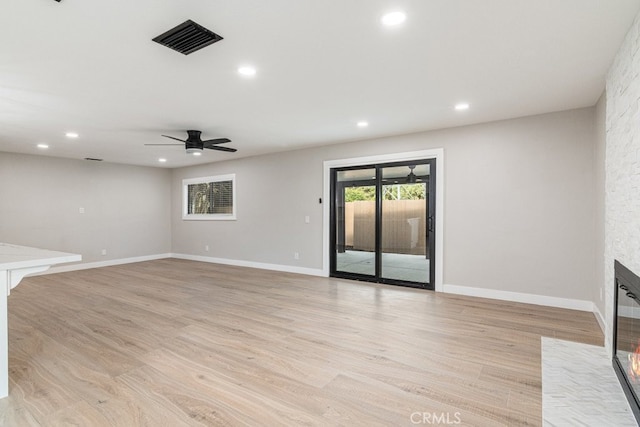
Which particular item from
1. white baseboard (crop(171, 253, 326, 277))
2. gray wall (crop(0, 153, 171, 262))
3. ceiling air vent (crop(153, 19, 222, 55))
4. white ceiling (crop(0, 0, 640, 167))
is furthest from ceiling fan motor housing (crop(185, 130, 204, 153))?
gray wall (crop(0, 153, 171, 262))

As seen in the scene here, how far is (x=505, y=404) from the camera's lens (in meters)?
1.99

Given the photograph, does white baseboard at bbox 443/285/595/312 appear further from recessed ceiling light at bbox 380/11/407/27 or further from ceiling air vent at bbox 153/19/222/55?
ceiling air vent at bbox 153/19/222/55

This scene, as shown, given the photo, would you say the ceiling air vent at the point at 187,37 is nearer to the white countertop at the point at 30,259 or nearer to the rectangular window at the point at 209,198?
the white countertop at the point at 30,259

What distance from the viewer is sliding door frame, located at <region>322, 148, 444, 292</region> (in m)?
4.83

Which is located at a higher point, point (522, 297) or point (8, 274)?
point (8, 274)

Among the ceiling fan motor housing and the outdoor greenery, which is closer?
the ceiling fan motor housing

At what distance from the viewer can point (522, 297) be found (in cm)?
422

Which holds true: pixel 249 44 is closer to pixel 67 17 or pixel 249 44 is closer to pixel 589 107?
pixel 67 17

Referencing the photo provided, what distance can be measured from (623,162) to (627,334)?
3.93 feet

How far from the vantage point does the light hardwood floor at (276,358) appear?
76.5 inches

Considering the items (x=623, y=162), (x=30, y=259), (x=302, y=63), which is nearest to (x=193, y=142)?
(x=302, y=63)

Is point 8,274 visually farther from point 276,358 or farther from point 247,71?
point 247,71

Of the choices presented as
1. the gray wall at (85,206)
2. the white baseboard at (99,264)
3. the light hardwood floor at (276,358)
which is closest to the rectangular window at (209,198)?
the gray wall at (85,206)

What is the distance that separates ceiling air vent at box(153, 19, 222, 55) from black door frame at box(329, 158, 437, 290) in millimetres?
3702
